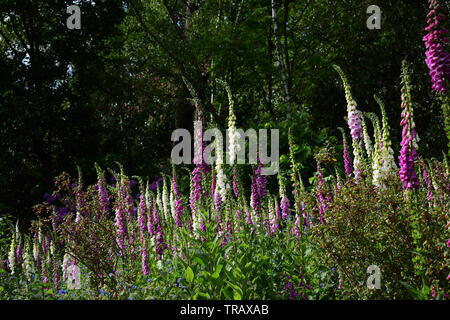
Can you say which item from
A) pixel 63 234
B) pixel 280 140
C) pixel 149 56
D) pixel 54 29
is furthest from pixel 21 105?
pixel 63 234

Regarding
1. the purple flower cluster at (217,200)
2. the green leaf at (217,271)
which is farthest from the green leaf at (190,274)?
the purple flower cluster at (217,200)

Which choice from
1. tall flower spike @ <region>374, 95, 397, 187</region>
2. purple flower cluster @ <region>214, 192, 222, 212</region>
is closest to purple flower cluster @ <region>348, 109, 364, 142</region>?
tall flower spike @ <region>374, 95, 397, 187</region>

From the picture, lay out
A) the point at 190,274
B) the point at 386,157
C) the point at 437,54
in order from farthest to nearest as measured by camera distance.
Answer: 1. the point at 386,157
2. the point at 190,274
3. the point at 437,54

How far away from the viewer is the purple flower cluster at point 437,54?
318 cm

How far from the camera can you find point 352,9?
13.9 metres

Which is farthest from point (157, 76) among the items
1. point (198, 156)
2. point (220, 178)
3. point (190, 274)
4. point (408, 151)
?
point (408, 151)

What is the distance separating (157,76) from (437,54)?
43.2 feet

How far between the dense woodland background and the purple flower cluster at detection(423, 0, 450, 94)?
737 centimetres

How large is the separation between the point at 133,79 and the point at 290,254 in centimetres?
1218

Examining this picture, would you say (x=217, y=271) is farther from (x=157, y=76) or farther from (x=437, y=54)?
(x=157, y=76)

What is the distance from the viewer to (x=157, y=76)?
1554 centimetres

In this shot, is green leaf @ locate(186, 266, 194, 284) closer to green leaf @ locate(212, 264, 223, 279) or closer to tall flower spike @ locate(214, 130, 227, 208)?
green leaf @ locate(212, 264, 223, 279)
